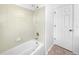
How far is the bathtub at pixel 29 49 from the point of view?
1.14m

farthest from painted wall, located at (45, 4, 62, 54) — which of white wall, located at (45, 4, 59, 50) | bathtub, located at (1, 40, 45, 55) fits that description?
bathtub, located at (1, 40, 45, 55)

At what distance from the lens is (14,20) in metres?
1.17

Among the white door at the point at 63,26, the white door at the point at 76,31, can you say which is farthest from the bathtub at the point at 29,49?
the white door at the point at 76,31

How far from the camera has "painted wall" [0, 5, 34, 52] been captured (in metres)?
1.13

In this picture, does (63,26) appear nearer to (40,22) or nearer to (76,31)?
(76,31)

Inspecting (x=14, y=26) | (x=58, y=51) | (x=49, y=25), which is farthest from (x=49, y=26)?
(x=14, y=26)

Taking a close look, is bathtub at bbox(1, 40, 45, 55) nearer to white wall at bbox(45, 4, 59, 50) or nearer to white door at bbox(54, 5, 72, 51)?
white wall at bbox(45, 4, 59, 50)

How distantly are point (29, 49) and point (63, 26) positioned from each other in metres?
0.61

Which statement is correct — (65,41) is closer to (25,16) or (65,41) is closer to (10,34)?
(25,16)

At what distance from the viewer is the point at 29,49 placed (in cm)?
120

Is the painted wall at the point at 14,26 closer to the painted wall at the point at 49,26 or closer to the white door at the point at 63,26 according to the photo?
the painted wall at the point at 49,26

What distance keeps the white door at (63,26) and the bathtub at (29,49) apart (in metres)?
0.27
